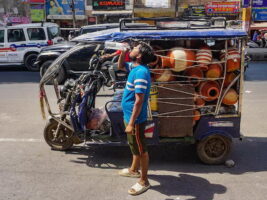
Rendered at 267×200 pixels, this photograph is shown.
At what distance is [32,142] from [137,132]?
8.39 feet

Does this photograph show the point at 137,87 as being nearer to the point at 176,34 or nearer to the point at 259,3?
the point at 176,34

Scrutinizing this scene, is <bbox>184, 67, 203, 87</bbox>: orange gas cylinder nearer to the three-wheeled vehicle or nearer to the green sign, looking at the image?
the three-wheeled vehicle

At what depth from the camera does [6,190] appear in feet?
13.4

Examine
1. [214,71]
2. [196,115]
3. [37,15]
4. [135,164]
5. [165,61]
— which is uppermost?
[37,15]

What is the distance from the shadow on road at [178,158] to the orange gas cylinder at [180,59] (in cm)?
133

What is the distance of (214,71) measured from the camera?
457 cm

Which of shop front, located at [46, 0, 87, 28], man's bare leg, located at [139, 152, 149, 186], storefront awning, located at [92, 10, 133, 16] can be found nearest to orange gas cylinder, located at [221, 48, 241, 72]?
man's bare leg, located at [139, 152, 149, 186]

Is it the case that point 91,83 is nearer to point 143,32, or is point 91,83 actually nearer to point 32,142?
point 143,32

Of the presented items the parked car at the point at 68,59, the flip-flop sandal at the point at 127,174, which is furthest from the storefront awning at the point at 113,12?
the flip-flop sandal at the point at 127,174

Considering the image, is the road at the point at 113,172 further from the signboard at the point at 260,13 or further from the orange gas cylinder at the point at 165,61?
the signboard at the point at 260,13

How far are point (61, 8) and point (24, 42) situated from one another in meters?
11.7

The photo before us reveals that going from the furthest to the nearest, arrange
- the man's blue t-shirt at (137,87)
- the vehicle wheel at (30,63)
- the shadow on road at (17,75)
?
the vehicle wheel at (30,63) → the shadow on road at (17,75) → the man's blue t-shirt at (137,87)

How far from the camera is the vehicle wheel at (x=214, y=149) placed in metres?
4.74

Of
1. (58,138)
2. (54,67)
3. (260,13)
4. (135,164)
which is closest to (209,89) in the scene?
(135,164)
